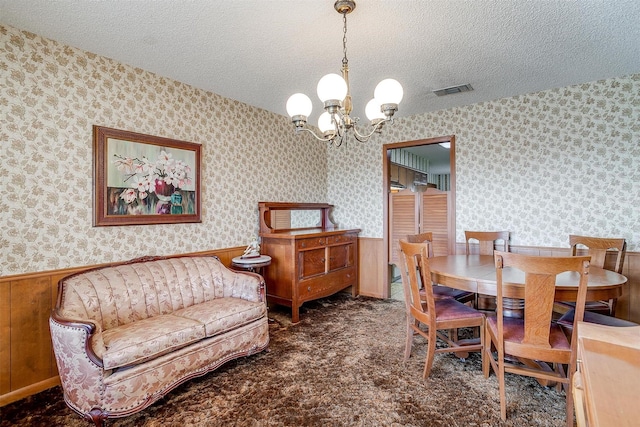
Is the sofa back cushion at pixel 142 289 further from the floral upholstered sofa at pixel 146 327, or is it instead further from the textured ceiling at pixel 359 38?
the textured ceiling at pixel 359 38

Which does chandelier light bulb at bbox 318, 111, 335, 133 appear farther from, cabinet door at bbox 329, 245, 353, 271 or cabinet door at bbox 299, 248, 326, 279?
cabinet door at bbox 329, 245, 353, 271

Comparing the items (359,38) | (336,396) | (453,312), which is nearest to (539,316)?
(453,312)

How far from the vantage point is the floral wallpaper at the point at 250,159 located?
7.71 ft

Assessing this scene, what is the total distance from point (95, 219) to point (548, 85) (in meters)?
4.67

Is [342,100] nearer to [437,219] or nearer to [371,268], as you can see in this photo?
[437,219]

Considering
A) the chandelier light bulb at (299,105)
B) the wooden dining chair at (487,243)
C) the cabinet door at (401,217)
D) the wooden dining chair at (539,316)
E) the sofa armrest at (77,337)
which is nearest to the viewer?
the wooden dining chair at (539,316)

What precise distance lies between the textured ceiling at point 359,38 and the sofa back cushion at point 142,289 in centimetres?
184

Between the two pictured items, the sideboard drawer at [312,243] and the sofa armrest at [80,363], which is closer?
the sofa armrest at [80,363]

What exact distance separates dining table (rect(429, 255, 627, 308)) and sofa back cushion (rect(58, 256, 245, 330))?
1969 millimetres

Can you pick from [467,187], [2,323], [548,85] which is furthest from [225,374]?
[548,85]

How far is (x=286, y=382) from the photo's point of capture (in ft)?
7.81

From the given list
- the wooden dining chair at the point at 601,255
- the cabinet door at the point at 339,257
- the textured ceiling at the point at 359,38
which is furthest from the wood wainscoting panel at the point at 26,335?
the wooden dining chair at the point at 601,255

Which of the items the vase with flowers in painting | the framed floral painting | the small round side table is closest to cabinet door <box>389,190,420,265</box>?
the small round side table

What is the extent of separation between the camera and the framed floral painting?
270cm
